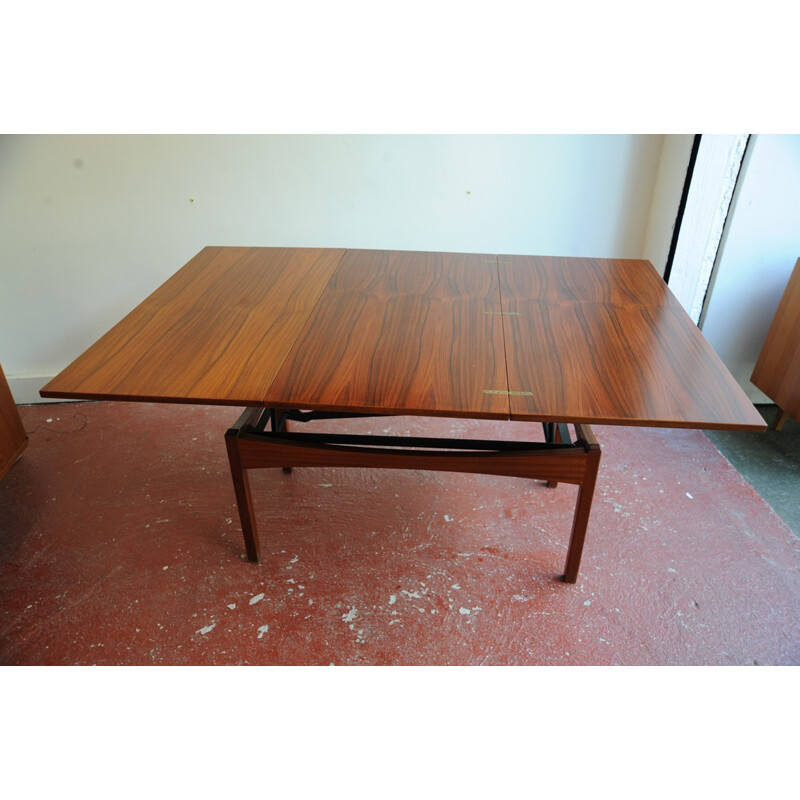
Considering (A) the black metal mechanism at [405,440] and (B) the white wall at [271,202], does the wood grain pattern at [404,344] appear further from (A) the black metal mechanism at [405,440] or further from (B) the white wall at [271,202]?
(B) the white wall at [271,202]

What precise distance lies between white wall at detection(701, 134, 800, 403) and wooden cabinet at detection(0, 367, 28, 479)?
298 centimetres

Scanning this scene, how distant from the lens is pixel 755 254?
2.53 meters

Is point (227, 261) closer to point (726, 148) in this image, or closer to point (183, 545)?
point (183, 545)

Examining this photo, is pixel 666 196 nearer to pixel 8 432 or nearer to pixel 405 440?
pixel 405 440

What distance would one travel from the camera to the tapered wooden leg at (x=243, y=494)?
5.68 feet

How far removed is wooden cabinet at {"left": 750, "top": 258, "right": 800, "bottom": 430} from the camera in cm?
239

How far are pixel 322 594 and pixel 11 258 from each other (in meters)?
2.21

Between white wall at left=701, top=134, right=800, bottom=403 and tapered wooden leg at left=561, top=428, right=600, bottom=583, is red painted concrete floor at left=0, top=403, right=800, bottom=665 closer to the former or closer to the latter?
tapered wooden leg at left=561, top=428, right=600, bottom=583

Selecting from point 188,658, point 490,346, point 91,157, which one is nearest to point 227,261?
point 91,157

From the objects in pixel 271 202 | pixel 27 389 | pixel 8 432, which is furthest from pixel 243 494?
pixel 27 389

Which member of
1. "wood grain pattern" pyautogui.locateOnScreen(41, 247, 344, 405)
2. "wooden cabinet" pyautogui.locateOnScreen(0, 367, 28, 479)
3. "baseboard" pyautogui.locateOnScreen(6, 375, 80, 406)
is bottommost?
"baseboard" pyautogui.locateOnScreen(6, 375, 80, 406)

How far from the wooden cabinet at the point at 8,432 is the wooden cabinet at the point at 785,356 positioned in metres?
3.12

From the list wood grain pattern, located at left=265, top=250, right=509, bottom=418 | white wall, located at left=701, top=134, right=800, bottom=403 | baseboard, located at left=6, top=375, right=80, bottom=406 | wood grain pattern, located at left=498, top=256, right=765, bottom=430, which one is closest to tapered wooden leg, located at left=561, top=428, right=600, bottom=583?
wood grain pattern, located at left=498, top=256, right=765, bottom=430

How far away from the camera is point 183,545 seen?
6.79 ft
